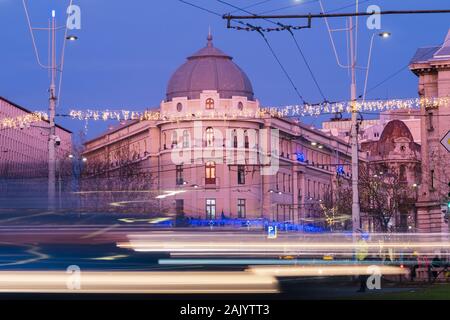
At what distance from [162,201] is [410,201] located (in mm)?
70641

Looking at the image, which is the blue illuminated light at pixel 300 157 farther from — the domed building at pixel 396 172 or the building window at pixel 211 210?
the building window at pixel 211 210

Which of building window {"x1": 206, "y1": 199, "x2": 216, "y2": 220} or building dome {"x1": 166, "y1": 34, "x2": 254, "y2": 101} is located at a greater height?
building dome {"x1": 166, "y1": 34, "x2": 254, "y2": 101}

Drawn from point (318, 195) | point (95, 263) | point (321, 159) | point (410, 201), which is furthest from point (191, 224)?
point (318, 195)

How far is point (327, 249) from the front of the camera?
26031 mm

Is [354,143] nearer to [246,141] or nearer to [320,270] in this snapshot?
Answer: [320,270]

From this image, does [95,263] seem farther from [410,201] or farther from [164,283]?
[410,201]

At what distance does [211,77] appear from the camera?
340 feet

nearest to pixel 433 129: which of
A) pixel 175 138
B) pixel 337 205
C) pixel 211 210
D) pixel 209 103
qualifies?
pixel 337 205

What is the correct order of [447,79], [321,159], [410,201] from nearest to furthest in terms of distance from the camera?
[447,79], [410,201], [321,159]

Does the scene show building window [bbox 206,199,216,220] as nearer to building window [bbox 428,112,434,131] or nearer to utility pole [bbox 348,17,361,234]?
utility pole [bbox 348,17,361,234]

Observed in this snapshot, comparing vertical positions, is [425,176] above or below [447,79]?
below

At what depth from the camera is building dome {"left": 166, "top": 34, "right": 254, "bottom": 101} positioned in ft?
336

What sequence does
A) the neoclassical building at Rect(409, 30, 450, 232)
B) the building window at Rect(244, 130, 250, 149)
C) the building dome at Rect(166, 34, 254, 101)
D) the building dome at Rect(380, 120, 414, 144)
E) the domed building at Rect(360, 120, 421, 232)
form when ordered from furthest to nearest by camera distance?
the building dome at Rect(380, 120, 414, 144) < the building dome at Rect(166, 34, 254, 101) < the building window at Rect(244, 130, 250, 149) < the domed building at Rect(360, 120, 421, 232) < the neoclassical building at Rect(409, 30, 450, 232)

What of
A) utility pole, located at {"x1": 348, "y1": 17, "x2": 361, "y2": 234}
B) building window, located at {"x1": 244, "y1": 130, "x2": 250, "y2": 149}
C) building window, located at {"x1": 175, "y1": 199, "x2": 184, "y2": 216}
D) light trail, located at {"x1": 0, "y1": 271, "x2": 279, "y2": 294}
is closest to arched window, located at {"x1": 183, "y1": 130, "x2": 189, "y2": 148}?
building window, located at {"x1": 244, "y1": 130, "x2": 250, "y2": 149}
